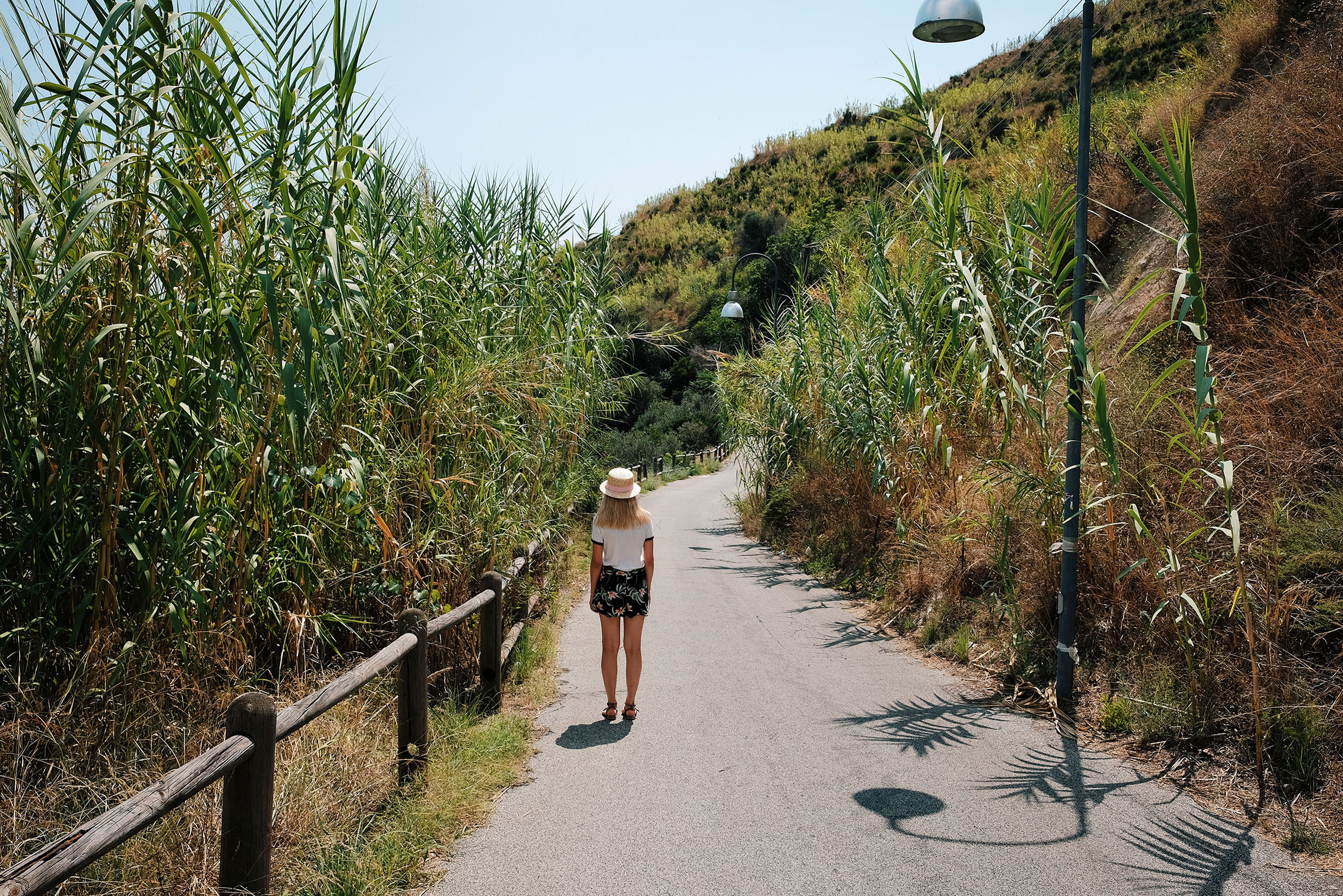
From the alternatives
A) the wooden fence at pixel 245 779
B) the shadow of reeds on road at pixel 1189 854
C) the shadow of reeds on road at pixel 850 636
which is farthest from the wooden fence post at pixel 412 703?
the shadow of reeds on road at pixel 850 636

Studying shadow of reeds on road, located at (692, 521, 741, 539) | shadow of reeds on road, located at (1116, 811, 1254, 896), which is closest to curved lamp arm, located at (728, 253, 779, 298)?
shadow of reeds on road, located at (692, 521, 741, 539)

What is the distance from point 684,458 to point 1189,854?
33.3 meters

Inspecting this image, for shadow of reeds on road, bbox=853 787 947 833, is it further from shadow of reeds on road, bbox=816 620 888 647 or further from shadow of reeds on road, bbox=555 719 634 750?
shadow of reeds on road, bbox=816 620 888 647

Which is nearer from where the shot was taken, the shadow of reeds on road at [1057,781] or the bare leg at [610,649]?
the shadow of reeds on road at [1057,781]

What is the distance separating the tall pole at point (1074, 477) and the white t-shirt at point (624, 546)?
2.71 metres

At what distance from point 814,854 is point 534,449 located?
456cm

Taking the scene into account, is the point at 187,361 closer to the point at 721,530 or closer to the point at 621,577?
the point at 621,577

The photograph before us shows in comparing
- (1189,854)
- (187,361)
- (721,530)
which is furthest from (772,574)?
(187,361)

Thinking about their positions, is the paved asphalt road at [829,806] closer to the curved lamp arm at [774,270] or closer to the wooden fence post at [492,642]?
the wooden fence post at [492,642]

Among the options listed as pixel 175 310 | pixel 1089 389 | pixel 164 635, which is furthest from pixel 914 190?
pixel 164 635

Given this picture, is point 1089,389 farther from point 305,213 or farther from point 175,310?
point 175,310

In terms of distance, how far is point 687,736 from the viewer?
207 inches

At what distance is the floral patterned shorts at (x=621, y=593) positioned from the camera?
5527mm

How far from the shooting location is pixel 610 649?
5.57 meters
